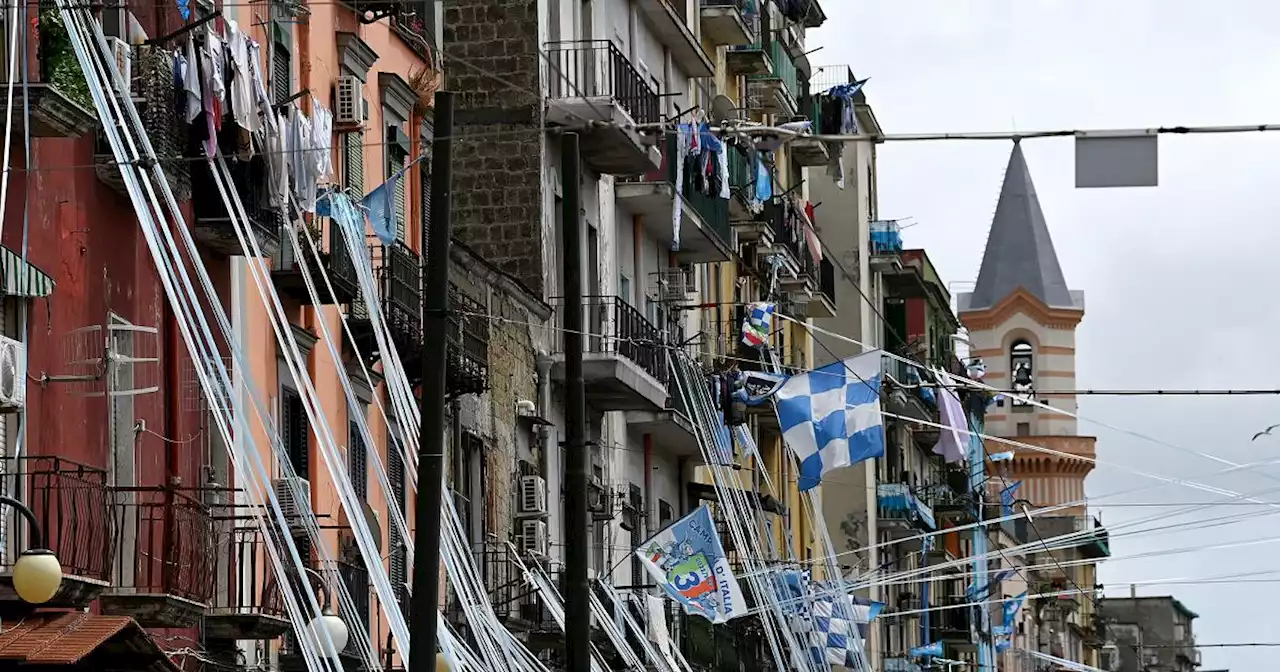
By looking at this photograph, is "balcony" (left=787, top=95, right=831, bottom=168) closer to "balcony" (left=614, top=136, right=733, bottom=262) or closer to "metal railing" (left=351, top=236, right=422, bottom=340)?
"balcony" (left=614, top=136, right=733, bottom=262)

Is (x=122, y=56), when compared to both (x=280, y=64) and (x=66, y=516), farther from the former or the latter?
(x=280, y=64)

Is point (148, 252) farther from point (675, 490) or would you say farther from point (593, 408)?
point (675, 490)

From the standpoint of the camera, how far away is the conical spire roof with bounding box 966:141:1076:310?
10869cm

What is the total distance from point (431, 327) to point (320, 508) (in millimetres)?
6816

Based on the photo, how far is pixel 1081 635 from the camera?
4269 inches

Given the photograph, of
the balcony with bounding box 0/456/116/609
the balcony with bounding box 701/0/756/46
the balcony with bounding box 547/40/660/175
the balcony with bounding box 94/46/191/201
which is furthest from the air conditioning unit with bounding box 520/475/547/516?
the balcony with bounding box 701/0/756/46

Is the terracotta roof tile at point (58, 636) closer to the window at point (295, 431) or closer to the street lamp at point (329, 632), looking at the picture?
the street lamp at point (329, 632)

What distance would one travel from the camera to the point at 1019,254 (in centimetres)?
11031

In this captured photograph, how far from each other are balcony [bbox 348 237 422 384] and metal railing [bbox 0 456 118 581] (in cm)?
663

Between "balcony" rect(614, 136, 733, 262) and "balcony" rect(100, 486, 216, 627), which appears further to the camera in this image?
"balcony" rect(614, 136, 733, 262)

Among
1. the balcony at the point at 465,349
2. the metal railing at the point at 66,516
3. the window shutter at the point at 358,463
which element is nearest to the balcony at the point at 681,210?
the balcony at the point at 465,349

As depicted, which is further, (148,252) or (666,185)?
(666,185)

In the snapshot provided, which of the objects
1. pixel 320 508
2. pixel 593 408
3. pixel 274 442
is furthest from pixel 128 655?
pixel 593 408

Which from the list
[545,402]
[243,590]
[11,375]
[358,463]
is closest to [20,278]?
[11,375]
